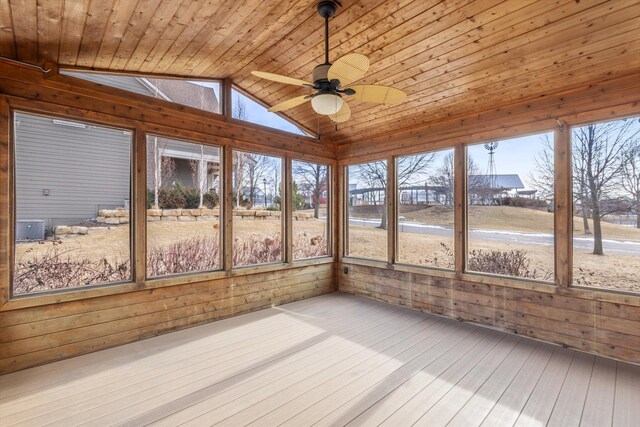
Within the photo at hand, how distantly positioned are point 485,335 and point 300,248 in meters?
3.00

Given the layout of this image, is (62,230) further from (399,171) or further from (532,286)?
(532,286)

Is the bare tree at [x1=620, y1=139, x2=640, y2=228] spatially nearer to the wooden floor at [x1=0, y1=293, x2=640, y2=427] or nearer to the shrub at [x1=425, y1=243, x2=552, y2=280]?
the shrub at [x1=425, y1=243, x2=552, y2=280]

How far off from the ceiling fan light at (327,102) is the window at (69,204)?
8.16 ft

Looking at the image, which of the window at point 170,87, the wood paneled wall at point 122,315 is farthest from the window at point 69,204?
the window at point 170,87

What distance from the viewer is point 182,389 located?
8.52 ft

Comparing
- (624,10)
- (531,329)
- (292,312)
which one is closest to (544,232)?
(531,329)

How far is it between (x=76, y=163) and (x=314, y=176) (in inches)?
135

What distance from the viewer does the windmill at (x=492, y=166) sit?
4070 mm

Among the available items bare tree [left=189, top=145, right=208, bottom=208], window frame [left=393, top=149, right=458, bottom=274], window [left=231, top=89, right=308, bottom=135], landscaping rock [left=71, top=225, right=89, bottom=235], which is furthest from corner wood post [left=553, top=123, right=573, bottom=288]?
landscaping rock [left=71, top=225, right=89, bottom=235]

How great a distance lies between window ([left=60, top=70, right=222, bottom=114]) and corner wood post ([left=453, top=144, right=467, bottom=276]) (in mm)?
3444

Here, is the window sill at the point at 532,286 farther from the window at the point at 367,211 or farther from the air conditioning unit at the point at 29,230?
the air conditioning unit at the point at 29,230

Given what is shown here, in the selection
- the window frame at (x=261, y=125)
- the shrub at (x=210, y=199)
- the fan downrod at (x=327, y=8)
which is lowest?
the shrub at (x=210, y=199)

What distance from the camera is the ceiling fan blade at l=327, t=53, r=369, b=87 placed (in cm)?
216

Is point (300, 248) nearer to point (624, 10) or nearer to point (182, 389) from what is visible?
point (182, 389)
